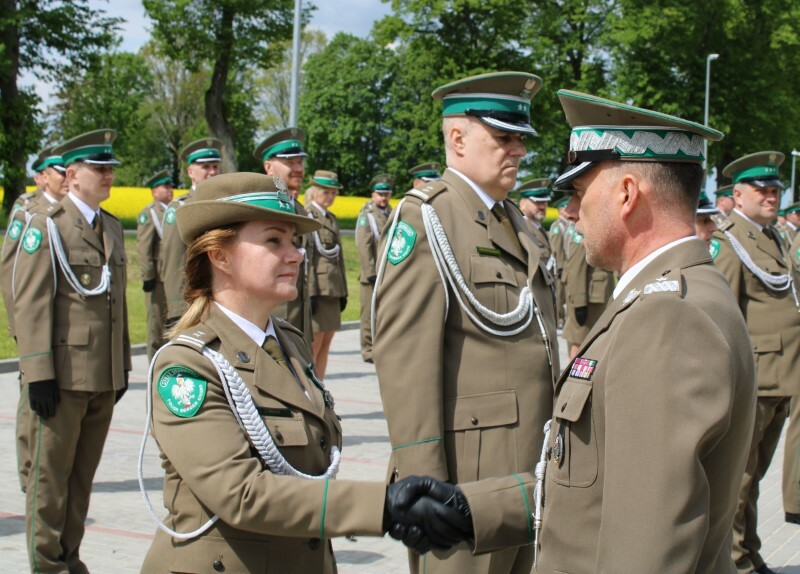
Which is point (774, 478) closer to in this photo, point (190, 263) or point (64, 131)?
point (190, 263)

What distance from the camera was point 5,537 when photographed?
636 cm

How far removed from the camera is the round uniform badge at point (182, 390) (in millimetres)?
2818

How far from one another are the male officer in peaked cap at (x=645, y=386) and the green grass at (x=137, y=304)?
38.3 ft

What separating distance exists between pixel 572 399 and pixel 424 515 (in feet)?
1.70

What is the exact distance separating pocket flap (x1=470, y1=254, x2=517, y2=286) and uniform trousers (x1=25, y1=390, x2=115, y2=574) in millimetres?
2830

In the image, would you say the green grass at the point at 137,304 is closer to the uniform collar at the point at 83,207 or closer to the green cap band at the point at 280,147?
the green cap band at the point at 280,147

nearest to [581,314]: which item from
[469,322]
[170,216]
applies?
[170,216]

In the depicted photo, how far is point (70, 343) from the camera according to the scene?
5941 millimetres

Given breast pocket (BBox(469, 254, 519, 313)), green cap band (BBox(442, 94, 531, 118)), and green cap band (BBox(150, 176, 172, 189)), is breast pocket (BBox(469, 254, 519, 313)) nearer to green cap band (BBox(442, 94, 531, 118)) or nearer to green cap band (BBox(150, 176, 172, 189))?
green cap band (BBox(442, 94, 531, 118))

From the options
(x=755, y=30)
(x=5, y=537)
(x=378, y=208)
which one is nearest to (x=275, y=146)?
(x=5, y=537)

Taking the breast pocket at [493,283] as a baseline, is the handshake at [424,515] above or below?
below

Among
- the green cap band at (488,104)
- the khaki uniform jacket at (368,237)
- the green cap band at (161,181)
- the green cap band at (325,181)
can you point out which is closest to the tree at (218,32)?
the green cap band at (161,181)

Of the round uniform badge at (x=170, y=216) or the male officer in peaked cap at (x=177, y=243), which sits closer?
the male officer in peaked cap at (x=177, y=243)

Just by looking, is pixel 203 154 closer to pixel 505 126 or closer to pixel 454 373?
pixel 505 126
